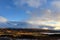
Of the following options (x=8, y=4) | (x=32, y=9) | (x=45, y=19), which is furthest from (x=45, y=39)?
(x=8, y=4)

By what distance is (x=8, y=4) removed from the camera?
2305 mm

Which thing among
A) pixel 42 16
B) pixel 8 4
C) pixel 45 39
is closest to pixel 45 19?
pixel 42 16

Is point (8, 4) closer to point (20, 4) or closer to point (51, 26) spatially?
point (20, 4)

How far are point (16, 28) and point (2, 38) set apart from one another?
0.19m

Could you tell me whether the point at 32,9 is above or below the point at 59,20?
above

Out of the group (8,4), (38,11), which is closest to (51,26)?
(38,11)

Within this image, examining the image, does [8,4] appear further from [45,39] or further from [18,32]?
[45,39]

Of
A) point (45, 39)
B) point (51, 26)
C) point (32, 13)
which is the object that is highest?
point (32, 13)

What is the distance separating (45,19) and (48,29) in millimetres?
124

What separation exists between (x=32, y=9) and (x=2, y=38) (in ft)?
1.54

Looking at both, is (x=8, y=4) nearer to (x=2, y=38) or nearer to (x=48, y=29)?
(x=2, y=38)

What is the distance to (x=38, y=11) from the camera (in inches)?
90.7

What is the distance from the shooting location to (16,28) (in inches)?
88.4

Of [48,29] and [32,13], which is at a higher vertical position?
[32,13]
